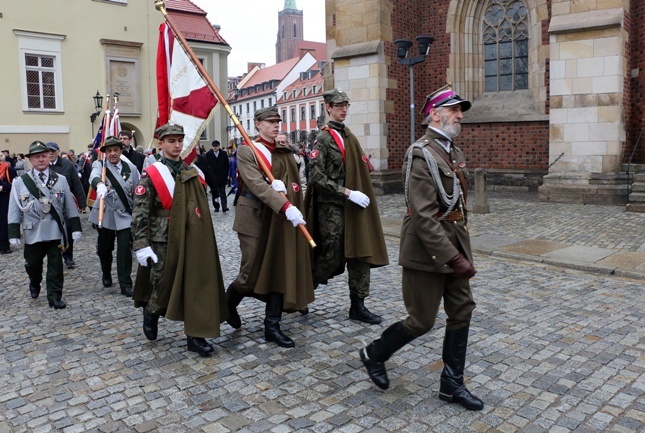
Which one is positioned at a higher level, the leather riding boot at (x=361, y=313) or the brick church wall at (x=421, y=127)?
the brick church wall at (x=421, y=127)

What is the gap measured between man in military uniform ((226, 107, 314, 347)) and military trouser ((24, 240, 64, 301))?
2.33 metres

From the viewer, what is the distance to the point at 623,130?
1312cm

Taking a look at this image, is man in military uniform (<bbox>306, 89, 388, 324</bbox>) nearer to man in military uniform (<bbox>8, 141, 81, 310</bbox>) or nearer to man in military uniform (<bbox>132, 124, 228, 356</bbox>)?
man in military uniform (<bbox>132, 124, 228, 356</bbox>)

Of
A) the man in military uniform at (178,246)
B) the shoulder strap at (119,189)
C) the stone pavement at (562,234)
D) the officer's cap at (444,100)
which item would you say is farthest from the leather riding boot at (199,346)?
the stone pavement at (562,234)

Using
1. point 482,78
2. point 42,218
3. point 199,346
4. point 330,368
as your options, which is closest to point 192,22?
point 482,78

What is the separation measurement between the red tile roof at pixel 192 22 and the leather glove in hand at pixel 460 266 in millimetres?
32889

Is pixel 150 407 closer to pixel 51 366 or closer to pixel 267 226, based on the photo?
pixel 51 366

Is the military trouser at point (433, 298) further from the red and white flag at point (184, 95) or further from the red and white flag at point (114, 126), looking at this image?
the red and white flag at point (114, 126)

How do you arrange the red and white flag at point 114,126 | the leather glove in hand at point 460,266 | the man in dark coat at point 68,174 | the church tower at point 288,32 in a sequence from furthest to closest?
the church tower at point 288,32 < the red and white flag at point 114,126 < the man in dark coat at point 68,174 < the leather glove in hand at point 460,266

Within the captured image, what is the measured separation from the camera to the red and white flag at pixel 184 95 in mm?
5355

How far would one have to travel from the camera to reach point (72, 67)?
25281 mm

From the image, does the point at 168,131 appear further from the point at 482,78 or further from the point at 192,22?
the point at 192,22

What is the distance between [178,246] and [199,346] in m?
0.77

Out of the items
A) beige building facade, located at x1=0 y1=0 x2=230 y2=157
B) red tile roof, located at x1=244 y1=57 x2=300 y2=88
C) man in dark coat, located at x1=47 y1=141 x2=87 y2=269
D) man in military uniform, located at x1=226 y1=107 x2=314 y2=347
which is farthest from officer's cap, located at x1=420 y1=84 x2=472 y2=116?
red tile roof, located at x1=244 y1=57 x2=300 y2=88
